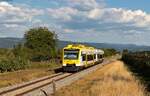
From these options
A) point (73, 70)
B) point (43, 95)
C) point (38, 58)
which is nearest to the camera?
point (43, 95)

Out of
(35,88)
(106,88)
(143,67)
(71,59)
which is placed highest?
(71,59)

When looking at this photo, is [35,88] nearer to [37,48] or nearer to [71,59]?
[71,59]

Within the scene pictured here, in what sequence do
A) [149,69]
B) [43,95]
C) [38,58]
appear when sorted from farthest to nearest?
[38,58], [149,69], [43,95]

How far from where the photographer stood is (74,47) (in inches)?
1987

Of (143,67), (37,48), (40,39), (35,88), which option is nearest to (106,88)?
(35,88)

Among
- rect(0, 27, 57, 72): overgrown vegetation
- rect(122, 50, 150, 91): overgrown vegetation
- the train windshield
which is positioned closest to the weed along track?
rect(122, 50, 150, 91): overgrown vegetation

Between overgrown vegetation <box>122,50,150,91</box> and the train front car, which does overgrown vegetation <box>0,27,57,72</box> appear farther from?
overgrown vegetation <box>122,50,150,91</box>

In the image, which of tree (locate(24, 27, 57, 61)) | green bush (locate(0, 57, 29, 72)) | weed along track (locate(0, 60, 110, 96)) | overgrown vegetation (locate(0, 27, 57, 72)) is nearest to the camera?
weed along track (locate(0, 60, 110, 96))

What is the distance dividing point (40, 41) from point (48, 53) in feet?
39.2

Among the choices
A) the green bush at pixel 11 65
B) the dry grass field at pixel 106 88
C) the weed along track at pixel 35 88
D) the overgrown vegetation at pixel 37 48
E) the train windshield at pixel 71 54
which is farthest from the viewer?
the overgrown vegetation at pixel 37 48

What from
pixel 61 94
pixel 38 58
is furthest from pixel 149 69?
pixel 38 58

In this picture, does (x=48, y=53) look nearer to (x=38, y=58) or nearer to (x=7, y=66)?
(x=38, y=58)

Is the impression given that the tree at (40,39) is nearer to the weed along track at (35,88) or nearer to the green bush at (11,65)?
the green bush at (11,65)

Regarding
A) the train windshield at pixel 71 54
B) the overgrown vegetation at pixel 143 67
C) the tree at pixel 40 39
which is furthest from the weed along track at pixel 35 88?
the tree at pixel 40 39
